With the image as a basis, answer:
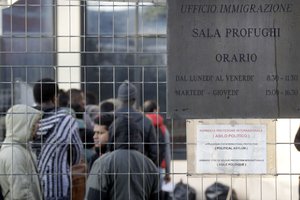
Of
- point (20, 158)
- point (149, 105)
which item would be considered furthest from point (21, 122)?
→ point (149, 105)

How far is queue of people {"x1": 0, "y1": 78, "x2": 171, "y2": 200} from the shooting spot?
19.2 feet

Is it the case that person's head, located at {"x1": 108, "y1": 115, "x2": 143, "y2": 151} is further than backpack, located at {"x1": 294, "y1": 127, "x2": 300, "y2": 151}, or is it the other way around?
person's head, located at {"x1": 108, "y1": 115, "x2": 143, "y2": 151}

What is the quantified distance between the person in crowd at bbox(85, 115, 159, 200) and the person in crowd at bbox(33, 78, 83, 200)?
275 mm

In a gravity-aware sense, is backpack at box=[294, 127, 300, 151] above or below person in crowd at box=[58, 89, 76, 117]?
below

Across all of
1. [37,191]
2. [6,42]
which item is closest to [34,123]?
[37,191]

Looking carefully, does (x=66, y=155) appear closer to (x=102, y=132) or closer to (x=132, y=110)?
(x=102, y=132)

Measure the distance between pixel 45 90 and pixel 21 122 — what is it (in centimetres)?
31

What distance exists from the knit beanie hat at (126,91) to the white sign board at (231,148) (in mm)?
1134

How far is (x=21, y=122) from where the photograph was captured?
19.6 ft

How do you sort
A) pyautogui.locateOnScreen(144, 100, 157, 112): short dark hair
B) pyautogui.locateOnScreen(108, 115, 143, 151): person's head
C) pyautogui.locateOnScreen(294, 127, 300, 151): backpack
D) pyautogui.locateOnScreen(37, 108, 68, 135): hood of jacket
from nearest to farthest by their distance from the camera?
pyautogui.locateOnScreen(294, 127, 300, 151): backpack
pyautogui.locateOnScreen(108, 115, 143, 151): person's head
pyautogui.locateOnScreen(37, 108, 68, 135): hood of jacket
pyautogui.locateOnScreen(144, 100, 157, 112): short dark hair

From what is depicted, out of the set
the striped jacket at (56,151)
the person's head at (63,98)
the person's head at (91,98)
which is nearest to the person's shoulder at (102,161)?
the striped jacket at (56,151)

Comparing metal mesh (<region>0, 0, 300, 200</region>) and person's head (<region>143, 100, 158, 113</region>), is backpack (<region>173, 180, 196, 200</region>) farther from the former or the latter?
person's head (<region>143, 100, 158, 113</region>)

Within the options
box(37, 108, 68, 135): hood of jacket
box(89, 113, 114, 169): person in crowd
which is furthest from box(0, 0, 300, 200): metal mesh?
box(37, 108, 68, 135): hood of jacket

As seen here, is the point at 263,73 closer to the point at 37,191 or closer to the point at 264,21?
the point at 264,21
